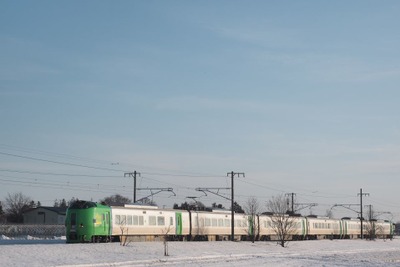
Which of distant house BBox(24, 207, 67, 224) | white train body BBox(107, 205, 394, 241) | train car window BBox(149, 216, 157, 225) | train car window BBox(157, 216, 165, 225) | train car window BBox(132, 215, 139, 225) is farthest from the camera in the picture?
distant house BBox(24, 207, 67, 224)

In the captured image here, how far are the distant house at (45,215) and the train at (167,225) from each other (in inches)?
1556

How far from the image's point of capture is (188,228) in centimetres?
6231

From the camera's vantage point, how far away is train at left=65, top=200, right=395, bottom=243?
4831 centimetres

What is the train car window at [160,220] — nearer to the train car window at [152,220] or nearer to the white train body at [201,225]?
the white train body at [201,225]

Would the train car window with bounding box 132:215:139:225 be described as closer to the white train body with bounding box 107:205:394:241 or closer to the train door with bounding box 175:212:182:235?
the white train body with bounding box 107:205:394:241

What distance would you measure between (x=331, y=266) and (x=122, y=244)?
16.2m

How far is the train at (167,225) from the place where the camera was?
4831 cm

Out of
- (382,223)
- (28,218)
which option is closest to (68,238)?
(28,218)

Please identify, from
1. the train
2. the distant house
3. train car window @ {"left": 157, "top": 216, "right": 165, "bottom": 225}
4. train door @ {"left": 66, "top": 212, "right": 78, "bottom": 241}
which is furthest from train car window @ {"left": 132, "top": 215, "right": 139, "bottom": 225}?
the distant house

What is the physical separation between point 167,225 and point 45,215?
5458 cm

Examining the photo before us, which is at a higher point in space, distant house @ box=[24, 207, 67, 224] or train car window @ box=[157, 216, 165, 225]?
train car window @ box=[157, 216, 165, 225]

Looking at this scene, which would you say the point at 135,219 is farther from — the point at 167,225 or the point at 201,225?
the point at 201,225

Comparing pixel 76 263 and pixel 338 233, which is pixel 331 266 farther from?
pixel 338 233

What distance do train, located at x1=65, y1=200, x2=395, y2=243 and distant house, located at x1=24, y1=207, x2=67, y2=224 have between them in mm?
39512
